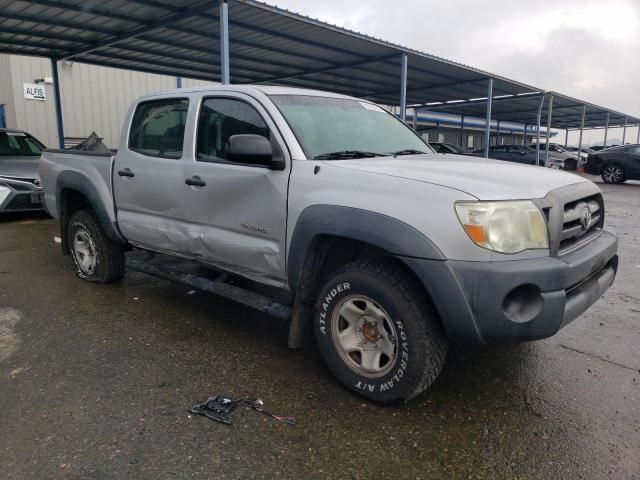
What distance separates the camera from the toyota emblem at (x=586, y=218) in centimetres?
288

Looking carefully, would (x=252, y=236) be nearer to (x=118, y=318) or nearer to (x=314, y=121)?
(x=314, y=121)

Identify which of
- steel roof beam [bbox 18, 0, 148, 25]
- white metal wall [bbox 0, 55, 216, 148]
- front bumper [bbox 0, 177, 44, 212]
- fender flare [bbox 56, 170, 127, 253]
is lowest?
front bumper [bbox 0, 177, 44, 212]

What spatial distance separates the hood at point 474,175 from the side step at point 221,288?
110cm

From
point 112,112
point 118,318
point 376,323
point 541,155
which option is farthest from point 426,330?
point 541,155

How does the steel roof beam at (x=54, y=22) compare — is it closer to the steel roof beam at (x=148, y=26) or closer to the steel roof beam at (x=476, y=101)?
the steel roof beam at (x=148, y=26)

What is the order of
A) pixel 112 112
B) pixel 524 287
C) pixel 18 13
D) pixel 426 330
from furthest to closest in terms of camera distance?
pixel 112 112 < pixel 18 13 < pixel 426 330 < pixel 524 287

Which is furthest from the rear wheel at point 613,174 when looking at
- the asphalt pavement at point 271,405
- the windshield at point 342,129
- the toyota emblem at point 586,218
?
the toyota emblem at point 586,218

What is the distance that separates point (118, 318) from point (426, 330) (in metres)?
2.76

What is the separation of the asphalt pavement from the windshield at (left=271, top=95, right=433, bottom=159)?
148 cm

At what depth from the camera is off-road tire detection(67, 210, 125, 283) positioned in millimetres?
4832

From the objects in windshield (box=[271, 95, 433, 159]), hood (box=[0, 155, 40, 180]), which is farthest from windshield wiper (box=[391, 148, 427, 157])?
hood (box=[0, 155, 40, 180])

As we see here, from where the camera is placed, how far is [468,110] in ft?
82.8

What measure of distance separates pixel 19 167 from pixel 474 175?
878 centimetres

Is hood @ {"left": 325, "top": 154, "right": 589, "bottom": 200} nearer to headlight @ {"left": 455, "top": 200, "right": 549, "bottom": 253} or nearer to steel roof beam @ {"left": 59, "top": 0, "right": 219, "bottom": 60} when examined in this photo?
headlight @ {"left": 455, "top": 200, "right": 549, "bottom": 253}
